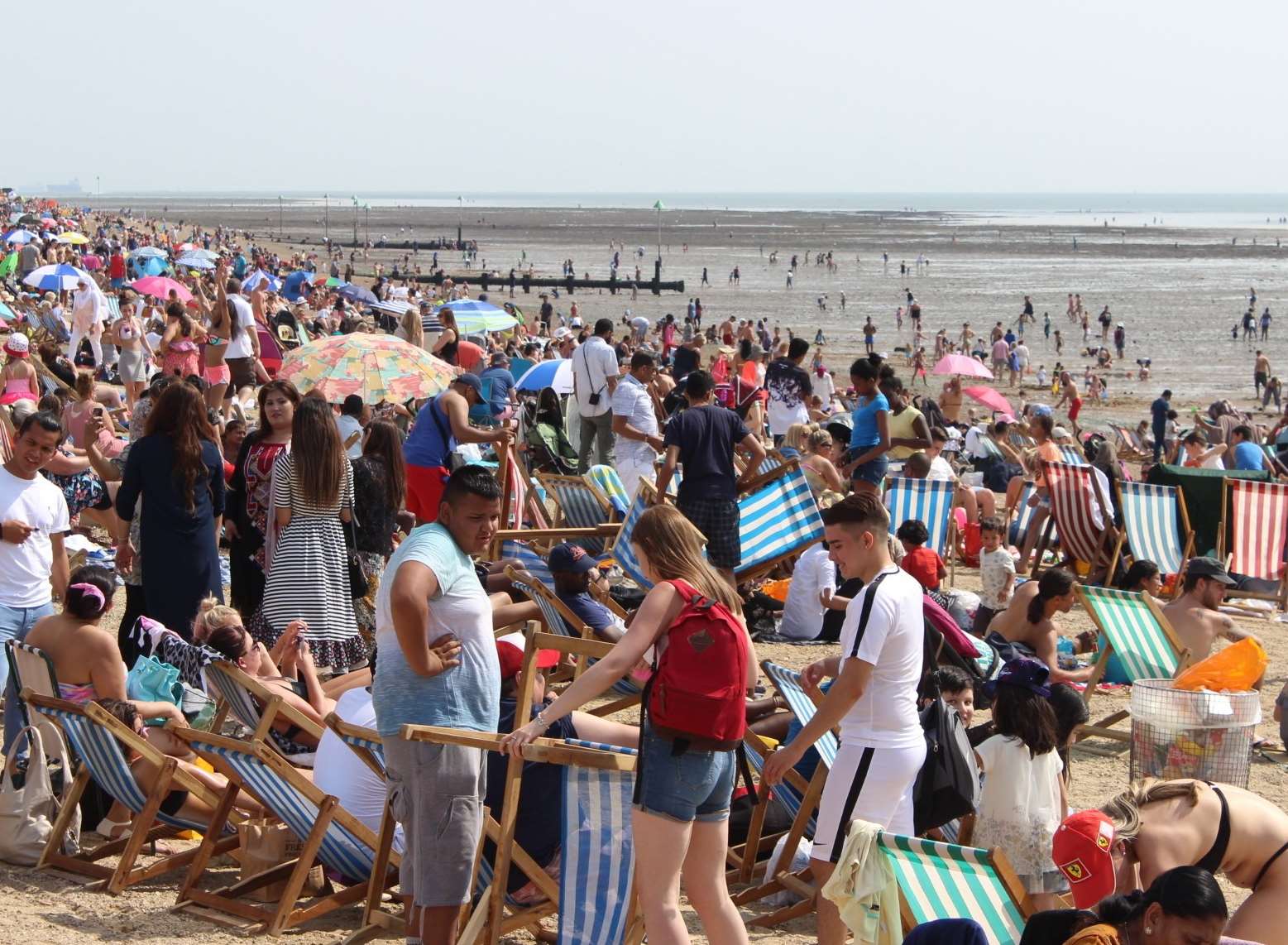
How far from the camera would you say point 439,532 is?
3744 mm

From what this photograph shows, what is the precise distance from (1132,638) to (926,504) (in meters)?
2.70

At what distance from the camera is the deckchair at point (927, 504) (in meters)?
9.21

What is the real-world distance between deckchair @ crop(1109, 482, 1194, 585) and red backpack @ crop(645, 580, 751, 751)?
6.38 meters

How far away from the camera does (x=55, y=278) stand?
75.1 ft

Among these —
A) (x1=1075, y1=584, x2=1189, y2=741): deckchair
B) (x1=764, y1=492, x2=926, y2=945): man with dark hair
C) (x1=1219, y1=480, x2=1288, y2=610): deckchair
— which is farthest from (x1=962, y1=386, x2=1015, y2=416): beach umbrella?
(x1=764, y1=492, x2=926, y2=945): man with dark hair

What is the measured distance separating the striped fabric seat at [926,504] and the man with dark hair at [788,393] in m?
2.39

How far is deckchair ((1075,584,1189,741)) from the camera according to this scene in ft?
21.6

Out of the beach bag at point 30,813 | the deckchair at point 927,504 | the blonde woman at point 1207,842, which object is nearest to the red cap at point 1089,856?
the blonde woman at point 1207,842

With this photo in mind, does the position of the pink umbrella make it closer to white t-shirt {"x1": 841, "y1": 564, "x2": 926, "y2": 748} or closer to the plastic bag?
the plastic bag

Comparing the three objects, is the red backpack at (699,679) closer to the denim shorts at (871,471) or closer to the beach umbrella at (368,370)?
the beach umbrella at (368,370)

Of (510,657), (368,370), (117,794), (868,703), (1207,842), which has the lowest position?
(117,794)

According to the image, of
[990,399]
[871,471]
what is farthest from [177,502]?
[990,399]

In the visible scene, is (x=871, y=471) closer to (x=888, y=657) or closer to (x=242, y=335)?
(x=888, y=657)

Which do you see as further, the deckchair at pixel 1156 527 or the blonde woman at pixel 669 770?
the deckchair at pixel 1156 527
